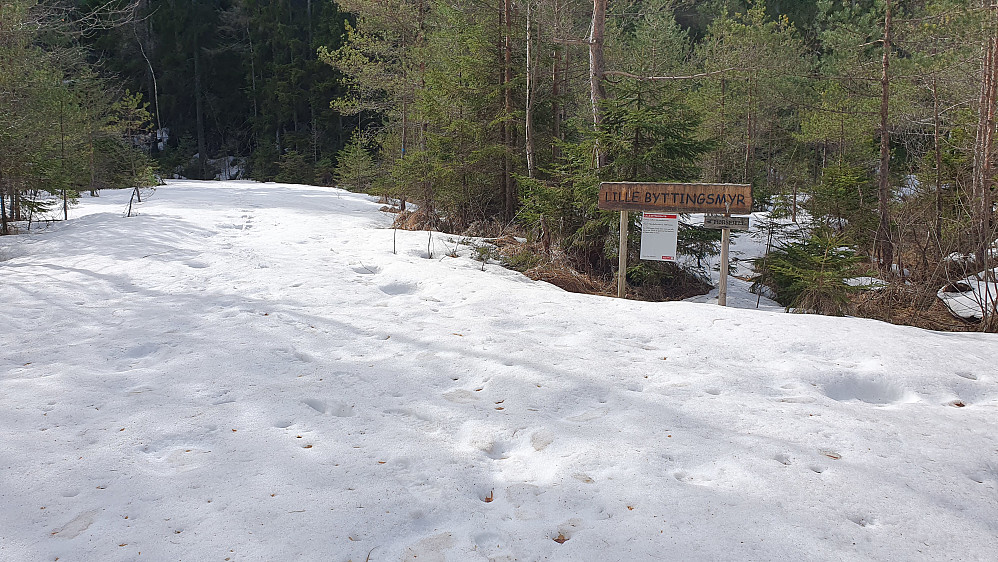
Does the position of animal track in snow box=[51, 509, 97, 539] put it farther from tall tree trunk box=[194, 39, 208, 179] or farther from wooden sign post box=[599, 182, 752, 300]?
tall tree trunk box=[194, 39, 208, 179]

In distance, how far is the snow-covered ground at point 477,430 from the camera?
2543mm

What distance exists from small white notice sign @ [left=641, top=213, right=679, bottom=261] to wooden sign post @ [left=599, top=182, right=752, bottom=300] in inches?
4.6

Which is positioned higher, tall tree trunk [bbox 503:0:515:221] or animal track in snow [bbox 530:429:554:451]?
tall tree trunk [bbox 503:0:515:221]

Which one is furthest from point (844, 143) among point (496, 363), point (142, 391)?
point (142, 391)

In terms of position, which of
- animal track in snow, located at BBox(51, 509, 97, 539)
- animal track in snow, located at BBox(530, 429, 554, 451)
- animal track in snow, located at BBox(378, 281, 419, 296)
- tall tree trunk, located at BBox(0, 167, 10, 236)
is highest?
tall tree trunk, located at BBox(0, 167, 10, 236)

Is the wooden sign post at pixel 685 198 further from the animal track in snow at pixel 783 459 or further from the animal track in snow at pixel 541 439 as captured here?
the animal track in snow at pixel 541 439

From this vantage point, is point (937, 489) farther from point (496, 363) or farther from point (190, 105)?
point (190, 105)

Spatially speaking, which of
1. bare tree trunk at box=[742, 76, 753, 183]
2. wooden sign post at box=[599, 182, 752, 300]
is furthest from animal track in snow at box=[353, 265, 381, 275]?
bare tree trunk at box=[742, 76, 753, 183]

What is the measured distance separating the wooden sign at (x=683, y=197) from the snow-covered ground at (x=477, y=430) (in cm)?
118

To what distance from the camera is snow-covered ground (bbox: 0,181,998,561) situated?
254cm

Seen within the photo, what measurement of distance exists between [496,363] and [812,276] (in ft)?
17.4

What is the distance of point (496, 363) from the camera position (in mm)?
4539

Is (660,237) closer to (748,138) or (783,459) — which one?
(783,459)

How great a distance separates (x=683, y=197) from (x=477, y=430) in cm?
422
